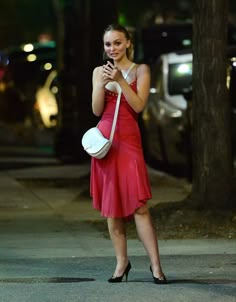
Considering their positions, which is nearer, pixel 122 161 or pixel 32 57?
pixel 122 161

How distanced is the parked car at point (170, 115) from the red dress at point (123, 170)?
733cm

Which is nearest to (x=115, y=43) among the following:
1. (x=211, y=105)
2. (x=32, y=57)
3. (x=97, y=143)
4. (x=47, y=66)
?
(x=97, y=143)

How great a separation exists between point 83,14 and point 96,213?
7176 millimetres

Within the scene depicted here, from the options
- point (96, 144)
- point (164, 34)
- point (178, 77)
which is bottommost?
point (178, 77)

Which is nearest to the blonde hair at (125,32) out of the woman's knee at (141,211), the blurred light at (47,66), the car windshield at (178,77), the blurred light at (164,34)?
the woman's knee at (141,211)

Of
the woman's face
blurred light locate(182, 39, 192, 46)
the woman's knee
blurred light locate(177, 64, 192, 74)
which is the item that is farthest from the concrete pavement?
blurred light locate(182, 39, 192, 46)

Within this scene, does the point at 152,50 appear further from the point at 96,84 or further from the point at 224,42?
the point at 96,84

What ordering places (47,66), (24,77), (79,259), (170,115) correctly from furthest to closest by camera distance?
(24,77) < (47,66) < (170,115) < (79,259)

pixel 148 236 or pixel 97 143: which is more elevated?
pixel 97 143

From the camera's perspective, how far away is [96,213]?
40.4ft

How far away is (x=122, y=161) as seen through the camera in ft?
26.3

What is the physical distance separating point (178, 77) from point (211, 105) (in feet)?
19.8

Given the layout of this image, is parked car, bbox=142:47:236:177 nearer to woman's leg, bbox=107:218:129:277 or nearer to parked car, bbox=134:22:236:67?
parked car, bbox=134:22:236:67

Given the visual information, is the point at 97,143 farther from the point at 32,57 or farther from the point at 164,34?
the point at 32,57
